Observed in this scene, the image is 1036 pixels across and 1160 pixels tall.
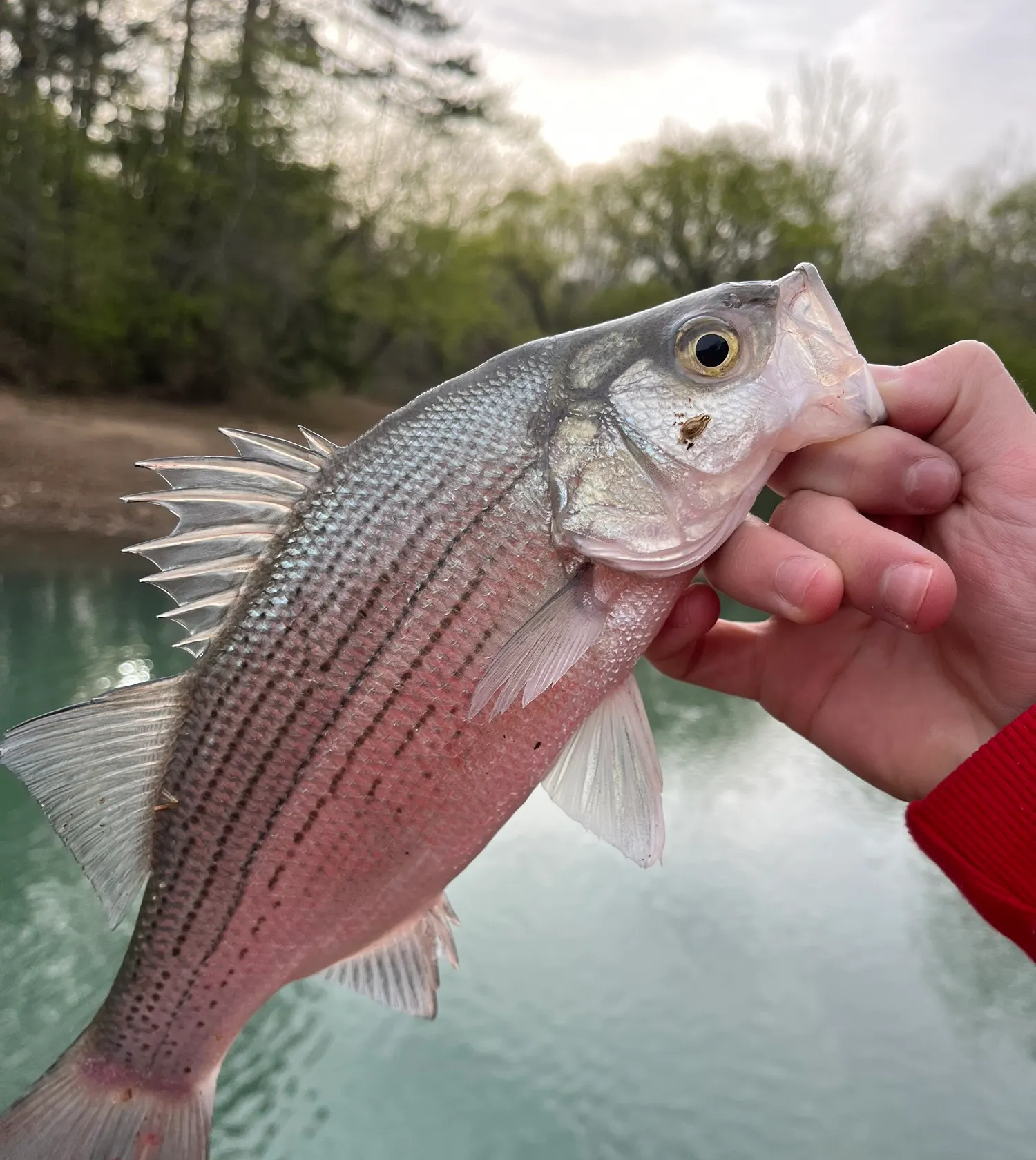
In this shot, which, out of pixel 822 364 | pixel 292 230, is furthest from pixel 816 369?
pixel 292 230

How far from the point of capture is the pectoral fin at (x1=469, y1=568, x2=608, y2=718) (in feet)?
2.89

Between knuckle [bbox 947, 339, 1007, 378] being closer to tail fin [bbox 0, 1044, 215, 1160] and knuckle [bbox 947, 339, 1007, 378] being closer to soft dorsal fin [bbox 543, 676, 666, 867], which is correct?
soft dorsal fin [bbox 543, 676, 666, 867]

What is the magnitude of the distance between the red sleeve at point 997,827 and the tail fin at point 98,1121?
38.4 inches

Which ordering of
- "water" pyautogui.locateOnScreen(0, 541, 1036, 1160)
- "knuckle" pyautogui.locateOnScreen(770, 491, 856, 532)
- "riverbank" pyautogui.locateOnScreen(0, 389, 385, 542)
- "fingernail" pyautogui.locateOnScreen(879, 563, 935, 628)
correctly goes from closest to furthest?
1. "fingernail" pyautogui.locateOnScreen(879, 563, 935, 628)
2. "knuckle" pyautogui.locateOnScreen(770, 491, 856, 532)
3. "water" pyautogui.locateOnScreen(0, 541, 1036, 1160)
4. "riverbank" pyautogui.locateOnScreen(0, 389, 385, 542)

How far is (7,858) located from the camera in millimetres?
2180

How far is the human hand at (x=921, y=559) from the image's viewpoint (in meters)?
0.90

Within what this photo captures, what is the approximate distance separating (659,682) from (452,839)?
3586mm

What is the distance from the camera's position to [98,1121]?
3.11ft

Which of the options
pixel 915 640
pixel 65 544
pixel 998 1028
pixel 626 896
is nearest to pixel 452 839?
pixel 915 640

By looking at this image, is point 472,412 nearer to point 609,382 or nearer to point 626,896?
point 609,382

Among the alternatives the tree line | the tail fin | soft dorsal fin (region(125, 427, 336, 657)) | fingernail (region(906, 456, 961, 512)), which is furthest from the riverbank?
fingernail (region(906, 456, 961, 512))

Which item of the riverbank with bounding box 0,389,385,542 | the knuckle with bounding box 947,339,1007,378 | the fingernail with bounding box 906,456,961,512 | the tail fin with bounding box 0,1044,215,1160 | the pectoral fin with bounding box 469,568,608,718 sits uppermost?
the knuckle with bounding box 947,339,1007,378

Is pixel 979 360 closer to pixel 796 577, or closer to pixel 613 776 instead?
pixel 796 577

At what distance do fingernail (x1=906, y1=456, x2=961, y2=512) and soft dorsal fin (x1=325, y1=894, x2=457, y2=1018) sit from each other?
794 millimetres
